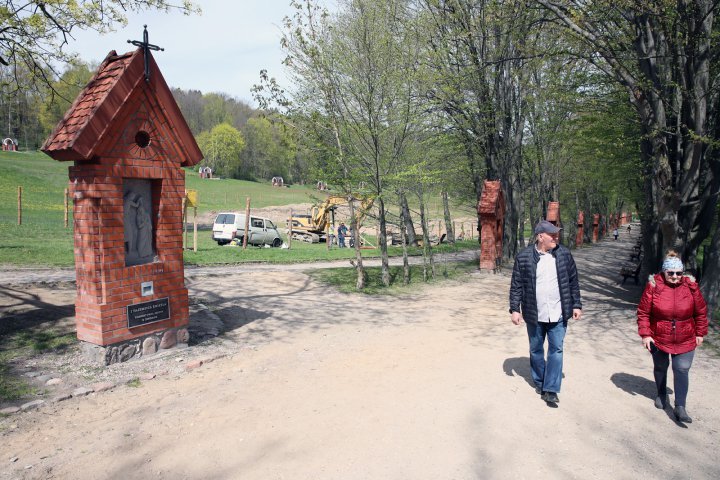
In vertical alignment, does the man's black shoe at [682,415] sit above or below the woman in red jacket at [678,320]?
below

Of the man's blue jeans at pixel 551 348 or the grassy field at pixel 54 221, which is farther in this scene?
the grassy field at pixel 54 221

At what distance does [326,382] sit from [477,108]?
47.1 feet

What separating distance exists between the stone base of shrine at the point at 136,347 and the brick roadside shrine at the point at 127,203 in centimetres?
1

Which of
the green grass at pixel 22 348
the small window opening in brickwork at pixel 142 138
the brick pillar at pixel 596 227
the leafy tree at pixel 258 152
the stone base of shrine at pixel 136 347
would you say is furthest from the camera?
the leafy tree at pixel 258 152

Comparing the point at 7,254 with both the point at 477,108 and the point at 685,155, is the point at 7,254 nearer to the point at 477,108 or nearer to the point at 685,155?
the point at 477,108

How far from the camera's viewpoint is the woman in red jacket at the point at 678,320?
4.65 metres

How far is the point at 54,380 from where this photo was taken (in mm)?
5230

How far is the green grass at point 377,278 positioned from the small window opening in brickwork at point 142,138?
6792 mm

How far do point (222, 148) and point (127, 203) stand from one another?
3194 inches

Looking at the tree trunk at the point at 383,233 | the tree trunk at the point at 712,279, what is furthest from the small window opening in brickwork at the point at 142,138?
the tree trunk at the point at 712,279

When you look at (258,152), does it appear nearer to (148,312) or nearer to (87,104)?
(87,104)

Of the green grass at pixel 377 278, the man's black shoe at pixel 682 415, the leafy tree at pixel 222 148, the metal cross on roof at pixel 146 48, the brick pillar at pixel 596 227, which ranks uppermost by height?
the leafy tree at pixel 222 148

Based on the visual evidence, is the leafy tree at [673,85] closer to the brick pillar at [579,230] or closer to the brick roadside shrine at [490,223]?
the brick roadside shrine at [490,223]

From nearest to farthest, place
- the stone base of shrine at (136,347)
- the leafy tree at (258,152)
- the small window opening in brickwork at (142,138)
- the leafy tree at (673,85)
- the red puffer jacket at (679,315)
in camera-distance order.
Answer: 1. the red puffer jacket at (679,315)
2. the stone base of shrine at (136,347)
3. the small window opening in brickwork at (142,138)
4. the leafy tree at (673,85)
5. the leafy tree at (258,152)
